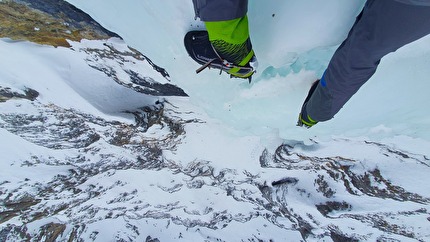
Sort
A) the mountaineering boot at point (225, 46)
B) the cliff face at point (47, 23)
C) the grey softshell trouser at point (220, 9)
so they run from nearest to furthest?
the grey softshell trouser at point (220, 9), the mountaineering boot at point (225, 46), the cliff face at point (47, 23)

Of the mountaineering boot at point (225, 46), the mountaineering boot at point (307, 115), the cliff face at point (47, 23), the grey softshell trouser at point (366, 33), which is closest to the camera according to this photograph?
the grey softshell trouser at point (366, 33)

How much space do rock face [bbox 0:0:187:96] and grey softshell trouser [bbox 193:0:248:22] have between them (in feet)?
7.59

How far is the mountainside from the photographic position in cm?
246

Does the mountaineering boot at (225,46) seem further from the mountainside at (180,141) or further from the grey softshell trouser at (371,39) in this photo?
the grey softshell trouser at (371,39)

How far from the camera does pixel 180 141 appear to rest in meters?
5.33

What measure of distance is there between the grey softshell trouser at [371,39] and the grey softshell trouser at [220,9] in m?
0.59

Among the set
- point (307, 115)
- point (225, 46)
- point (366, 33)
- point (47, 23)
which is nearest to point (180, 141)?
point (47, 23)

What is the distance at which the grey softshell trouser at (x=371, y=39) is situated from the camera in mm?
962

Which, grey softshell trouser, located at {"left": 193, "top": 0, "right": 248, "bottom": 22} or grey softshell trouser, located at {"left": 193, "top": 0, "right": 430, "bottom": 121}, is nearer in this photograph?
grey softshell trouser, located at {"left": 193, "top": 0, "right": 430, "bottom": 121}

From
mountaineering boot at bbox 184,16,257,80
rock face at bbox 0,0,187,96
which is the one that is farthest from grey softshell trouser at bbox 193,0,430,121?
rock face at bbox 0,0,187,96

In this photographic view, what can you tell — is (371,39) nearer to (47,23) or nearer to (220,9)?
(220,9)

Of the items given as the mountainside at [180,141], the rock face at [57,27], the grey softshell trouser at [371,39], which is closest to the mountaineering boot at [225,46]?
the mountainside at [180,141]

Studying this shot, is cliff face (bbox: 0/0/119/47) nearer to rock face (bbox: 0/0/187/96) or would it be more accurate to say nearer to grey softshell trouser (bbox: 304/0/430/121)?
rock face (bbox: 0/0/187/96)

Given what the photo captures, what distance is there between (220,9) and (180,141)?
14.0 ft
